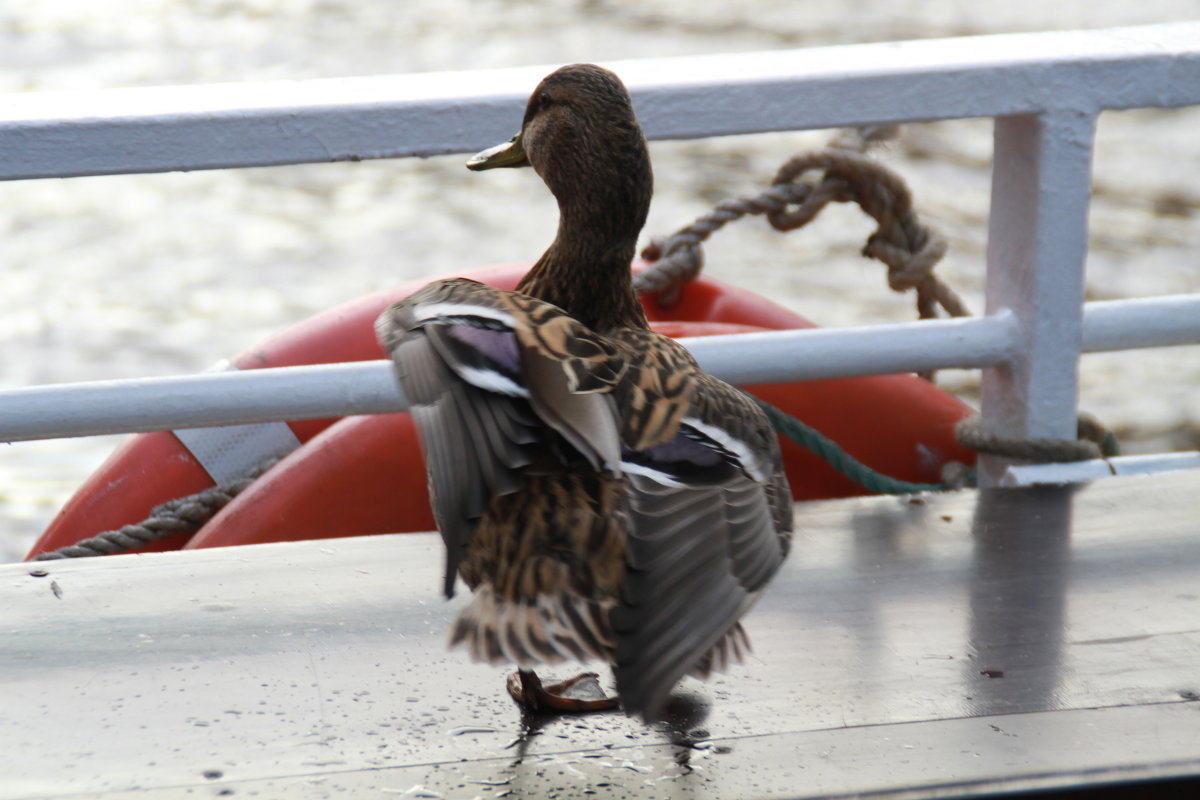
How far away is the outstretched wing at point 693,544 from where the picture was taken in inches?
50.8

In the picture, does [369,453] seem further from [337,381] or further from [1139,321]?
[1139,321]

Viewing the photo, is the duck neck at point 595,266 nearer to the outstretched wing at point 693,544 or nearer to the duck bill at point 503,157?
the duck bill at point 503,157

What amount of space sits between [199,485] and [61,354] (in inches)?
137

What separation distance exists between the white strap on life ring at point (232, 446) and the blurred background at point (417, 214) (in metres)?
2.38

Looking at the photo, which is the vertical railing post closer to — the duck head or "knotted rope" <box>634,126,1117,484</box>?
"knotted rope" <box>634,126,1117,484</box>

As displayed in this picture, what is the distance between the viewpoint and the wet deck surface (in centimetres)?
142

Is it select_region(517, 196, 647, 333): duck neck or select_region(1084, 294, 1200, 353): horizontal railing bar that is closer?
select_region(517, 196, 647, 333): duck neck

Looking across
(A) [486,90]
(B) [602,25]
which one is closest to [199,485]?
(A) [486,90]

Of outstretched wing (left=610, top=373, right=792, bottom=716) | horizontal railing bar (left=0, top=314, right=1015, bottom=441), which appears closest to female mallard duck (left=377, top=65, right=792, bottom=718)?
outstretched wing (left=610, top=373, right=792, bottom=716)

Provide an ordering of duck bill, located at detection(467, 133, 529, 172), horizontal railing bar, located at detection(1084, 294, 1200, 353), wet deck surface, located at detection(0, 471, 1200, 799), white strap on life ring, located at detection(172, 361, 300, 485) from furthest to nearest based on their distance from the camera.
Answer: white strap on life ring, located at detection(172, 361, 300, 485) < horizontal railing bar, located at detection(1084, 294, 1200, 353) < duck bill, located at detection(467, 133, 529, 172) < wet deck surface, located at detection(0, 471, 1200, 799)

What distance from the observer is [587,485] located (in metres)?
1.45

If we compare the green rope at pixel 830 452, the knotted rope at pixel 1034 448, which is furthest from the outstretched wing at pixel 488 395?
the knotted rope at pixel 1034 448

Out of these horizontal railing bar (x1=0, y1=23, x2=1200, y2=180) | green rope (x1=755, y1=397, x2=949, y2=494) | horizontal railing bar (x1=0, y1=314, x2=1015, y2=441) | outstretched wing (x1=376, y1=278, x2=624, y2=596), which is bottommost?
green rope (x1=755, y1=397, x2=949, y2=494)

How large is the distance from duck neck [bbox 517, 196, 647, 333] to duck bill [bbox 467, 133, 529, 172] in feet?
0.31
